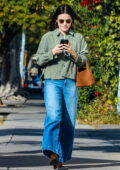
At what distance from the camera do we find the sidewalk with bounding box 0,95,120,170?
10.1 meters

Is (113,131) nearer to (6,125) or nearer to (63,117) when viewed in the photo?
(6,125)

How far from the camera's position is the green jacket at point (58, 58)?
31.0ft

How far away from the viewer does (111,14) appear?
17.8 m

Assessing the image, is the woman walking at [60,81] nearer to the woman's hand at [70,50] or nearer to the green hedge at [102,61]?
the woman's hand at [70,50]

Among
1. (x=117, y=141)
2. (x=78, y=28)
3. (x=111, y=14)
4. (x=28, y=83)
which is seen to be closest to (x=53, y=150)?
(x=117, y=141)

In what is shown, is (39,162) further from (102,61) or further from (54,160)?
(102,61)

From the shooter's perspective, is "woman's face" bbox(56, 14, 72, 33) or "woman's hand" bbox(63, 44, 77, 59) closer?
"woman's hand" bbox(63, 44, 77, 59)

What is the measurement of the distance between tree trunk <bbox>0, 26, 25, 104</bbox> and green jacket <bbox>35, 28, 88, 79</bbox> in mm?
29979

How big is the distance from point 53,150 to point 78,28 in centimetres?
1214

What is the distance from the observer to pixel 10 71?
4197 cm

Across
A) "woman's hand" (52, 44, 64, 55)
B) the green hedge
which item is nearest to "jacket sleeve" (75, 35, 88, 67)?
"woman's hand" (52, 44, 64, 55)

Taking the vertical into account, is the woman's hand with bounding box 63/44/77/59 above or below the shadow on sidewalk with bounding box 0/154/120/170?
above

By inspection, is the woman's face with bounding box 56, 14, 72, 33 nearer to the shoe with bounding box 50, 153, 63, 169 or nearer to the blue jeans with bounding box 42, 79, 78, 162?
the blue jeans with bounding box 42, 79, 78, 162

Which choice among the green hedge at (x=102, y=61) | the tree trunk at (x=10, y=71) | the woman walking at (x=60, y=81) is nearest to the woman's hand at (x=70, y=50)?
the woman walking at (x=60, y=81)
